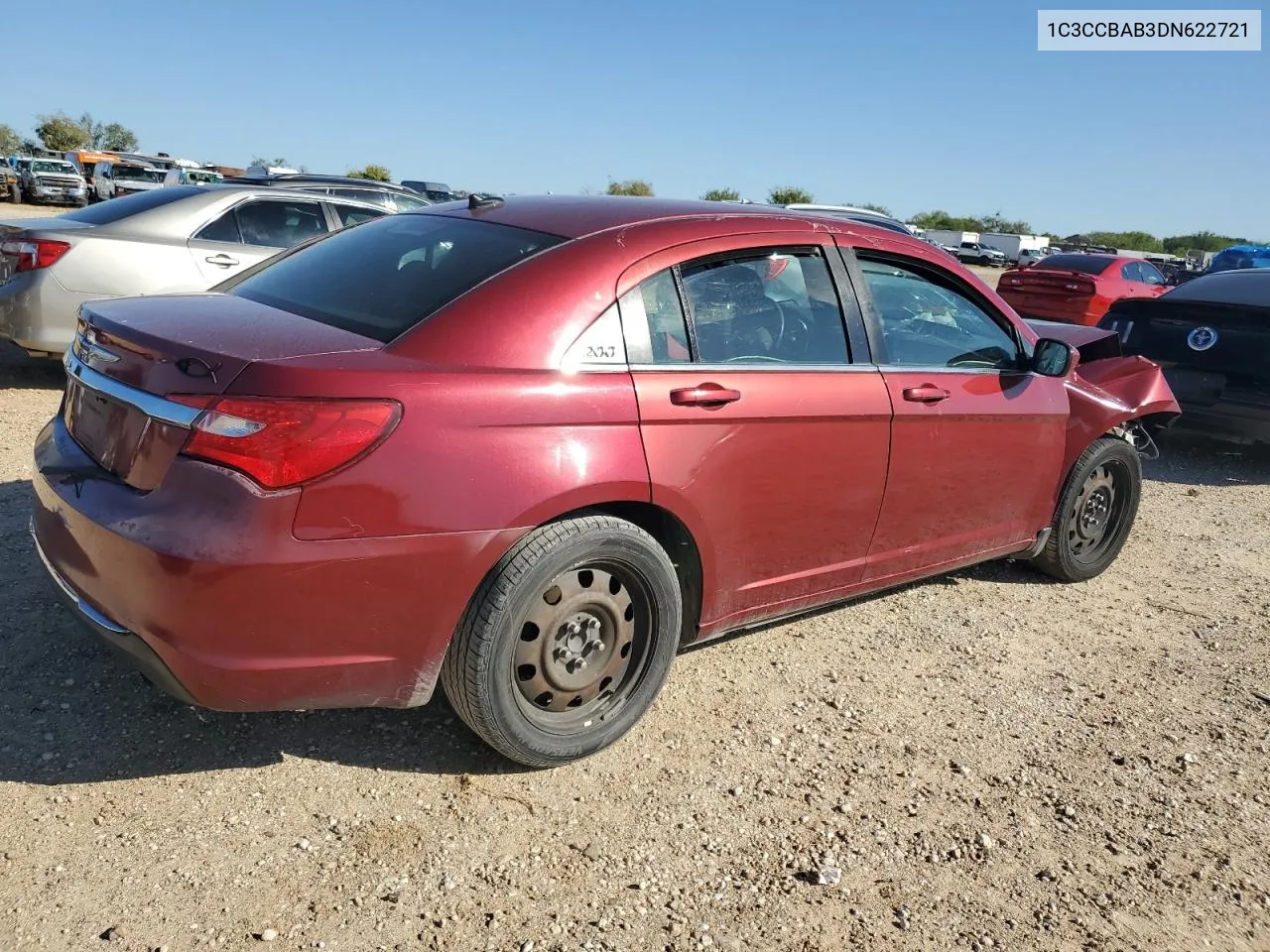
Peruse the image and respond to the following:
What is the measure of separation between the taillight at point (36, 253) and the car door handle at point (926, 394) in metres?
5.65

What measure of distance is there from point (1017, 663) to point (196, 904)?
3081mm

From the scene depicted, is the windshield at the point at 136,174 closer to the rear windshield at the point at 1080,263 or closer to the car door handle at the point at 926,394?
the rear windshield at the point at 1080,263

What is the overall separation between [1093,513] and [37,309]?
6470mm

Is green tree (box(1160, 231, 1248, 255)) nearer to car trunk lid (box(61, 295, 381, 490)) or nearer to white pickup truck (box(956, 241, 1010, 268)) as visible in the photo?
white pickup truck (box(956, 241, 1010, 268))

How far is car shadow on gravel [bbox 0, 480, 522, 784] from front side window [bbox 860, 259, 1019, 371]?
2078 millimetres

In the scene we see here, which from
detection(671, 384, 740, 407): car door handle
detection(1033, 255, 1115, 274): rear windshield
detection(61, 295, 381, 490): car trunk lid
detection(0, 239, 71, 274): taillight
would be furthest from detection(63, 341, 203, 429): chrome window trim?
Result: detection(1033, 255, 1115, 274): rear windshield

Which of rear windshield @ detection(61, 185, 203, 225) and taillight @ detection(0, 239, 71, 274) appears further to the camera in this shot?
rear windshield @ detection(61, 185, 203, 225)

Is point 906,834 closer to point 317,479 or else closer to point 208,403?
point 317,479

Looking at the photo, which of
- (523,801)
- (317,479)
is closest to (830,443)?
(523,801)

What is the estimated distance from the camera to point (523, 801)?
279 centimetres

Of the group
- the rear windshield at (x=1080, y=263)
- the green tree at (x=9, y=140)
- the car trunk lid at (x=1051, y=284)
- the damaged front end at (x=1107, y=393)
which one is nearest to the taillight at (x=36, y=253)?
the damaged front end at (x=1107, y=393)

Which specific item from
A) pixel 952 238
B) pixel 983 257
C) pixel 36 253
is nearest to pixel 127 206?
pixel 36 253

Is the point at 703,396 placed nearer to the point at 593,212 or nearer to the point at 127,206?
the point at 593,212

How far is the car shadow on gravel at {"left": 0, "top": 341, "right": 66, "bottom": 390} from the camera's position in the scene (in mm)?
7066
